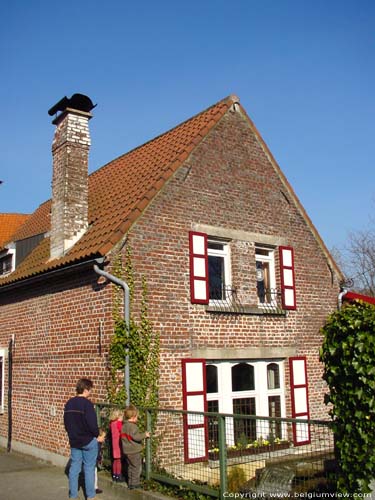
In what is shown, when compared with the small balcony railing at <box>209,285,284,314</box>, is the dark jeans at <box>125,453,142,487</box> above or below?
below

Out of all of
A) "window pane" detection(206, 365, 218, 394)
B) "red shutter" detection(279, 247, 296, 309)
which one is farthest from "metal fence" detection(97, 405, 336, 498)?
"red shutter" detection(279, 247, 296, 309)

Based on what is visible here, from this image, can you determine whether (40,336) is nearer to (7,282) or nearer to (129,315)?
(7,282)

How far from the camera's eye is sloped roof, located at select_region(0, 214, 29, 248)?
2167 cm

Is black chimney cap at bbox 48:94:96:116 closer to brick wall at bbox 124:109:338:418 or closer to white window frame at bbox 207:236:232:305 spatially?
brick wall at bbox 124:109:338:418

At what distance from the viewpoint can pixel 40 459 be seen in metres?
11.6

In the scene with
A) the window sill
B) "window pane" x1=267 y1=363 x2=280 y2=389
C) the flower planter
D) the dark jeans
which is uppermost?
the window sill

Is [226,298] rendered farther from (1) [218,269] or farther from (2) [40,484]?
(2) [40,484]

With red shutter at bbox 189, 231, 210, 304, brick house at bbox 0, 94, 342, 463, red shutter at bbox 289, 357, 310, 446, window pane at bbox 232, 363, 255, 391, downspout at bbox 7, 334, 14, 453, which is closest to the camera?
brick house at bbox 0, 94, 342, 463

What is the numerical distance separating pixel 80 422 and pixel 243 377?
501cm

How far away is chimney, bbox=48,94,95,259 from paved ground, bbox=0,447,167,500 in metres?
4.28

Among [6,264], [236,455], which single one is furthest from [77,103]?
[236,455]

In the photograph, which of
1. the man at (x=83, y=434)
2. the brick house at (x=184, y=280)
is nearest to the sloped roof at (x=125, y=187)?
the brick house at (x=184, y=280)

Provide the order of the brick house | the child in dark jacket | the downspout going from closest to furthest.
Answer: the child in dark jacket < the brick house < the downspout

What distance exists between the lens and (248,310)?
11898 millimetres
